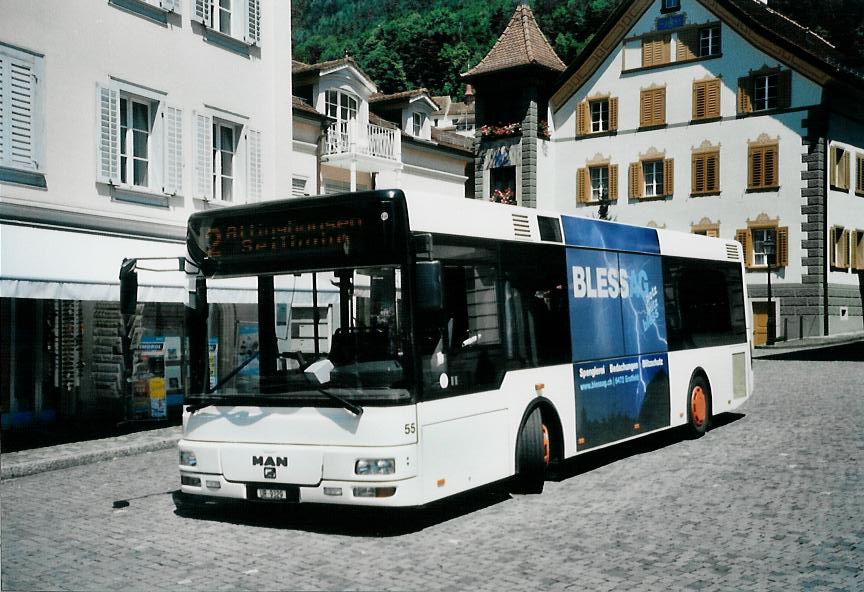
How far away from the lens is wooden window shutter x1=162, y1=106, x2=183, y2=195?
60.8ft

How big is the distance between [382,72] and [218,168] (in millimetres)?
76153

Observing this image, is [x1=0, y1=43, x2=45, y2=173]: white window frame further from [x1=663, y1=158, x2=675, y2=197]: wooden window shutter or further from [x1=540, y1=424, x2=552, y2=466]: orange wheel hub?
[x1=663, y1=158, x2=675, y2=197]: wooden window shutter

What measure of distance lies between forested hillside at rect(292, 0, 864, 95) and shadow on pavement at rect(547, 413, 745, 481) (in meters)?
52.1

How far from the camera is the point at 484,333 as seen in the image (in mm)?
9273

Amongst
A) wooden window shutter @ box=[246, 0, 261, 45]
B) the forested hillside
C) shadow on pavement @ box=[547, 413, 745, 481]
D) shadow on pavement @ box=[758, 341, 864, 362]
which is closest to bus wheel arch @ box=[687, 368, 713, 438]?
shadow on pavement @ box=[547, 413, 745, 481]

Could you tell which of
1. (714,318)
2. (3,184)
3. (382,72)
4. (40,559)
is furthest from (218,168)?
(382,72)

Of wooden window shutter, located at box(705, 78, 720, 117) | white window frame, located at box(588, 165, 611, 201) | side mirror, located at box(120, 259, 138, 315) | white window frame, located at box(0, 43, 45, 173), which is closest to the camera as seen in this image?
side mirror, located at box(120, 259, 138, 315)

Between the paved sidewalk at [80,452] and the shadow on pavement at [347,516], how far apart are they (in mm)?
3766

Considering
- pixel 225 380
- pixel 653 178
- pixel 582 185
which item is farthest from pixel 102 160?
pixel 582 185

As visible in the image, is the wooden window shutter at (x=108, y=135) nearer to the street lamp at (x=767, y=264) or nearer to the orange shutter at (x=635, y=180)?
the street lamp at (x=767, y=264)

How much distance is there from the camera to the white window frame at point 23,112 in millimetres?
14922

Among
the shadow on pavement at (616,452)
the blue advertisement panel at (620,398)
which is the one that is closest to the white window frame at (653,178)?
the shadow on pavement at (616,452)

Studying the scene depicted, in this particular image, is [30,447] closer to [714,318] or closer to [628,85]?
[714,318]

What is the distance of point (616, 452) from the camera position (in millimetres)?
13250
